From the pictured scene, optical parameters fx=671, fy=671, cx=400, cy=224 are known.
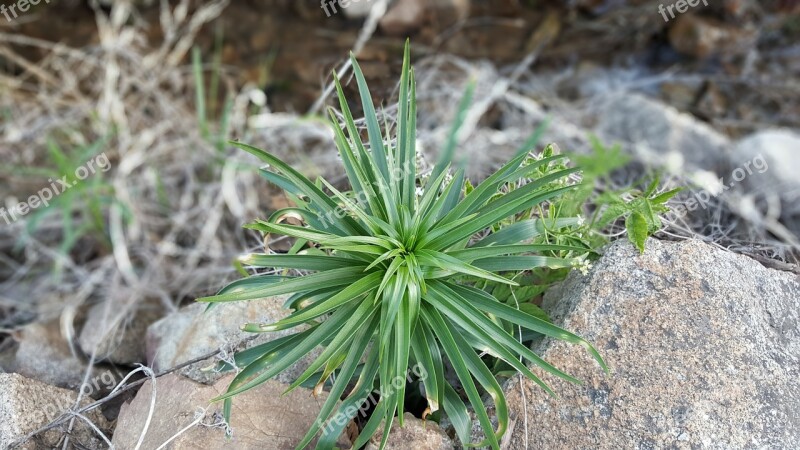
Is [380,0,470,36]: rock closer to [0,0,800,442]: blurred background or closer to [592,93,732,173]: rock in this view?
[0,0,800,442]: blurred background

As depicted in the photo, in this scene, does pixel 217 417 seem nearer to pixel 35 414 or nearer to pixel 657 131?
pixel 35 414

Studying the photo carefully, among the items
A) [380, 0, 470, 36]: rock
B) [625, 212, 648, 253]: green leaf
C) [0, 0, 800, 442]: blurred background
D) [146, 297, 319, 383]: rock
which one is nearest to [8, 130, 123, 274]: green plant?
[0, 0, 800, 442]: blurred background

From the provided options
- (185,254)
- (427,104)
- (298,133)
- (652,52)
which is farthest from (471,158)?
(652,52)

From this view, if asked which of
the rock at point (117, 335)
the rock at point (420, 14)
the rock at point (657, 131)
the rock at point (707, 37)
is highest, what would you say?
the rock at point (420, 14)

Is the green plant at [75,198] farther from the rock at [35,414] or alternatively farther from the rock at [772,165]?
the rock at [772,165]

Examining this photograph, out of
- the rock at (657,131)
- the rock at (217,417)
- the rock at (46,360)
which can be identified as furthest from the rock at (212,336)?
the rock at (657,131)

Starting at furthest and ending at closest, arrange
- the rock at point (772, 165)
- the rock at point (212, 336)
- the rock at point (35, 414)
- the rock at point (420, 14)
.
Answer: the rock at point (420, 14) < the rock at point (772, 165) < the rock at point (212, 336) < the rock at point (35, 414)
